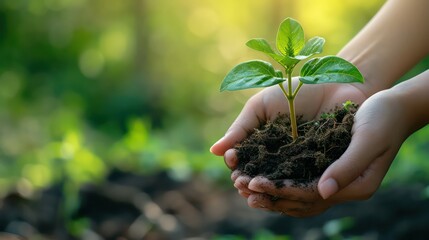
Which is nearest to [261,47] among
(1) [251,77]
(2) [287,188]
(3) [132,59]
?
(1) [251,77]

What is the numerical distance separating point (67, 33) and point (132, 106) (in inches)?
67.2

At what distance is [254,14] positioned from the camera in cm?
1068

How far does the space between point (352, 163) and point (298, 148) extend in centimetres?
26

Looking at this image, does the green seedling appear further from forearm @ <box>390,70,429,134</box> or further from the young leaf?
forearm @ <box>390,70,429,134</box>

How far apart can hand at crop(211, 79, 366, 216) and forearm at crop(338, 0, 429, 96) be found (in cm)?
15

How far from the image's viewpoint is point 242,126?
7.36 feet

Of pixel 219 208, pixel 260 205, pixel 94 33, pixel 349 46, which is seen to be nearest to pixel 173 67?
pixel 94 33

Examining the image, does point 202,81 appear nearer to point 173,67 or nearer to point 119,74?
point 173,67

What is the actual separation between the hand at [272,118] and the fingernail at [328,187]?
0.33ft

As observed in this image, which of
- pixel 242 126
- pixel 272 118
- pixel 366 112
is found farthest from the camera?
pixel 272 118

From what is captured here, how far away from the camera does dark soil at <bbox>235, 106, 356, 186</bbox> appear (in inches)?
75.3

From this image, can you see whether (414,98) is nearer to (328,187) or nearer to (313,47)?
(313,47)

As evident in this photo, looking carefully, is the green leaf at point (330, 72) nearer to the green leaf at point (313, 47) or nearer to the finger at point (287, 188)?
the green leaf at point (313, 47)

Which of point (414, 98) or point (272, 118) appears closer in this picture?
point (414, 98)
